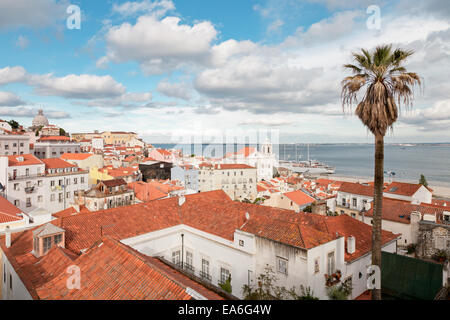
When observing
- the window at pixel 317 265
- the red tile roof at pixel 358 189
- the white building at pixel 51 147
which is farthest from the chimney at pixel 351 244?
the white building at pixel 51 147

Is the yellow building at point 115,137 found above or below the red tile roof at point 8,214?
above

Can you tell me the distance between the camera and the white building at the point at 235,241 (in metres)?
13.6

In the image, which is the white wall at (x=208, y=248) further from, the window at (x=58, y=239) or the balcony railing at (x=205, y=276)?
the window at (x=58, y=239)

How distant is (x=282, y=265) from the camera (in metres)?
14.1

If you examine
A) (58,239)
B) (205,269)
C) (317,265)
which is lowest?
(205,269)

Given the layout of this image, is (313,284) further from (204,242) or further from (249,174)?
(249,174)

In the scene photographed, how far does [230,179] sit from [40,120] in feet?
313

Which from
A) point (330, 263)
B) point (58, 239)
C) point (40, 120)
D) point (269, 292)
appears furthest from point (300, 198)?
point (40, 120)

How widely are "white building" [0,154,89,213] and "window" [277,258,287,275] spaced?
4314cm

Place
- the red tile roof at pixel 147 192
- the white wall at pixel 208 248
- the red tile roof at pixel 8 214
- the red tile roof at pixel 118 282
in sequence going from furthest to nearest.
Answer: the red tile roof at pixel 147 192
the red tile roof at pixel 8 214
the white wall at pixel 208 248
the red tile roof at pixel 118 282

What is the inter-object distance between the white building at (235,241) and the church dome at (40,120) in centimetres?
12124

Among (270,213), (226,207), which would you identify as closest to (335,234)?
(270,213)

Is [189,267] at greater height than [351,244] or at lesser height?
lesser

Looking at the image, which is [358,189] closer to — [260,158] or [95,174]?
[95,174]
